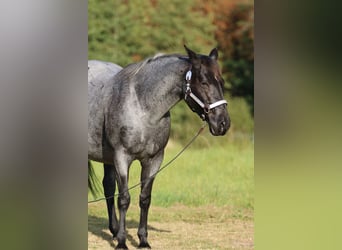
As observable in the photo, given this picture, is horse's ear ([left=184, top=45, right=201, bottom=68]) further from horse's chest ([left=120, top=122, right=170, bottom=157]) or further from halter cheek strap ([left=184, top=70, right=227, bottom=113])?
horse's chest ([left=120, top=122, right=170, bottom=157])

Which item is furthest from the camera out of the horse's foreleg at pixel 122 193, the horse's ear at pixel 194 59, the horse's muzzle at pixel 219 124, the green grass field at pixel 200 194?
the green grass field at pixel 200 194

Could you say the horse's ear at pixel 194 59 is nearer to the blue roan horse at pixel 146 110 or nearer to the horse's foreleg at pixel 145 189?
the blue roan horse at pixel 146 110

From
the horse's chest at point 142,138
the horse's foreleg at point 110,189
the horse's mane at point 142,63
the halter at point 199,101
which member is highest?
the horse's mane at point 142,63

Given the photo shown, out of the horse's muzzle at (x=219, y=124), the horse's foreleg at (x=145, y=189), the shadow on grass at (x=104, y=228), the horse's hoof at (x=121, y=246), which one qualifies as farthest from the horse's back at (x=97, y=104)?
Result: the horse's muzzle at (x=219, y=124)

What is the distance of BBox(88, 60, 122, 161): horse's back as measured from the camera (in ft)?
17.6

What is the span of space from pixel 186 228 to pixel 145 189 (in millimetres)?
633

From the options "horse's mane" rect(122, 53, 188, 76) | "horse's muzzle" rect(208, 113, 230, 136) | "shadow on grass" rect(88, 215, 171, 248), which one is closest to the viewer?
"horse's muzzle" rect(208, 113, 230, 136)

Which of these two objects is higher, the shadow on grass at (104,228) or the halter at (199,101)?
the halter at (199,101)

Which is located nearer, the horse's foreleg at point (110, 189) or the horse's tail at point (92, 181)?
the horse's foreleg at point (110, 189)

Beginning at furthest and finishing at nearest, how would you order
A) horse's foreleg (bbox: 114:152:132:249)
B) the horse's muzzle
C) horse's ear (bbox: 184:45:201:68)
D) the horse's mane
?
the horse's mane, horse's foreleg (bbox: 114:152:132:249), horse's ear (bbox: 184:45:201:68), the horse's muzzle

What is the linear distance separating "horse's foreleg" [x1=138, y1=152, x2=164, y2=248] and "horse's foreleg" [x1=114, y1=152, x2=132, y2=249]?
15cm

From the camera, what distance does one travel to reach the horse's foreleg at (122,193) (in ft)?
16.7

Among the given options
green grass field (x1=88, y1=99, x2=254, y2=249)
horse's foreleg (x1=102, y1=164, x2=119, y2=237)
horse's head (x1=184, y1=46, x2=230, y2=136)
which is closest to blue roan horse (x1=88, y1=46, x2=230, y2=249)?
horse's head (x1=184, y1=46, x2=230, y2=136)
